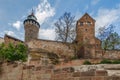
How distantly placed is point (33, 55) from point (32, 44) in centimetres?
593

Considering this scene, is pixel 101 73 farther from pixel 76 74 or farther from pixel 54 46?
pixel 54 46

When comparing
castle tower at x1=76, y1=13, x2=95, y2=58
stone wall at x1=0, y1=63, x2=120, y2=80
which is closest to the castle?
castle tower at x1=76, y1=13, x2=95, y2=58

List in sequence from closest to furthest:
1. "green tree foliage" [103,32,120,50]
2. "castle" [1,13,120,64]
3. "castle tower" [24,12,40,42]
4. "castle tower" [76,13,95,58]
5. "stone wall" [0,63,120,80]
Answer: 1. "stone wall" [0,63,120,80]
2. "green tree foliage" [103,32,120,50]
3. "castle" [1,13,120,64]
4. "castle tower" [76,13,95,58]
5. "castle tower" [24,12,40,42]

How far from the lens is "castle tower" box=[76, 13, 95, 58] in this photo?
36656 millimetres

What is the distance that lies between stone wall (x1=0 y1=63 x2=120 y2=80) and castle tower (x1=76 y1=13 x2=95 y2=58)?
29174 mm

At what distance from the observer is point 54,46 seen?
3709cm

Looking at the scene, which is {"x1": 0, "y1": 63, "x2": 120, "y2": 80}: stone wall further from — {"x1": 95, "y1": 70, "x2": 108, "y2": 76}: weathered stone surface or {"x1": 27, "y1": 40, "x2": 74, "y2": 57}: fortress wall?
{"x1": 27, "y1": 40, "x2": 74, "y2": 57}: fortress wall

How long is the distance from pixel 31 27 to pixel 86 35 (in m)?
15.2

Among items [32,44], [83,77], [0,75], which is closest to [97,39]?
[32,44]

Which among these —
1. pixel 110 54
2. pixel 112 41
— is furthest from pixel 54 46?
pixel 112 41

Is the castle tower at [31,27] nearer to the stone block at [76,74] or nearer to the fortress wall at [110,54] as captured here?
the fortress wall at [110,54]

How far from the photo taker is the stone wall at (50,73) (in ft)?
15.3

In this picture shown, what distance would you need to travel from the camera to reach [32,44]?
35969 mm

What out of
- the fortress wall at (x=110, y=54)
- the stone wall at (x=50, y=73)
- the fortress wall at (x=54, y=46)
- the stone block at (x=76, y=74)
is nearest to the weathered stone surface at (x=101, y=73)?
the stone wall at (x=50, y=73)
